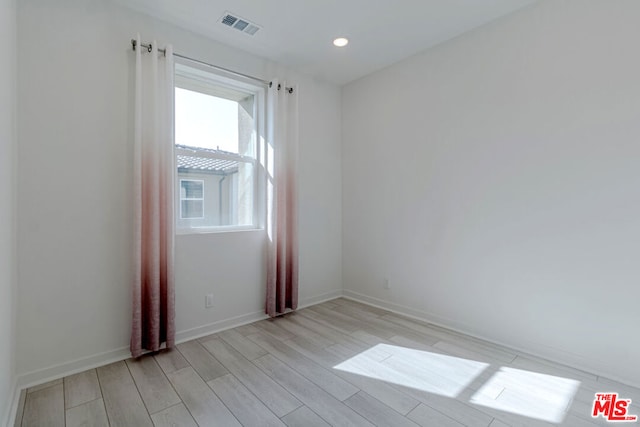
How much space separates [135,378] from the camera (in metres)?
2.10

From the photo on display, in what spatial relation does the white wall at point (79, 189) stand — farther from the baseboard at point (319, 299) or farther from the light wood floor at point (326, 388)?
the baseboard at point (319, 299)

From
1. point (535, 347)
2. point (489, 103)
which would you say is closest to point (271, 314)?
point (535, 347)

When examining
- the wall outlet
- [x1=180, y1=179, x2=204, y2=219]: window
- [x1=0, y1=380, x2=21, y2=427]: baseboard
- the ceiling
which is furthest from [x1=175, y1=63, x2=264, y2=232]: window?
[x1=0, y1=380, x2=21, y2=427]: baseboard

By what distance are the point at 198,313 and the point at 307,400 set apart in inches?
55.6

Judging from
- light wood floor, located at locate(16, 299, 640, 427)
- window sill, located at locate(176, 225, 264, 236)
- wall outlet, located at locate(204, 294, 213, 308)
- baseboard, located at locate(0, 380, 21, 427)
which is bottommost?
light wood floor, located at locate(16, 299, 640, 427)

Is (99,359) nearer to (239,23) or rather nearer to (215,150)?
(215,150)

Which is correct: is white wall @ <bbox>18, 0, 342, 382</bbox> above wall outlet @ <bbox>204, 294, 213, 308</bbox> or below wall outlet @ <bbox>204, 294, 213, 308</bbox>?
above

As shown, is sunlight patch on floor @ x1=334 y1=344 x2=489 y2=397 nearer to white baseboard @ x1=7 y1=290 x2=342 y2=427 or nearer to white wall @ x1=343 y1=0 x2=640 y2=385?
white wall @ x1=343 y1=0 x2=640 y2=385

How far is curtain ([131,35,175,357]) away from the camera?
7.63 feet

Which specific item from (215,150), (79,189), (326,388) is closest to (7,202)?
(79,189)

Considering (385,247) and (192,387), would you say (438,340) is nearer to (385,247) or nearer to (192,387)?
(385,247)

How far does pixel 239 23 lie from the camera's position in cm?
260

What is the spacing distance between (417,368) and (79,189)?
9.14 ft

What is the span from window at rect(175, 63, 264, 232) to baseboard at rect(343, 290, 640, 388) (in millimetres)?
1823
